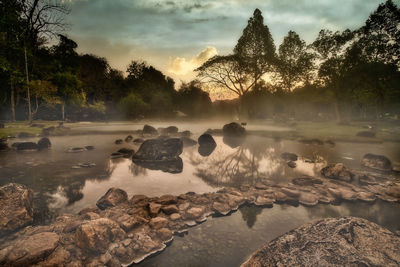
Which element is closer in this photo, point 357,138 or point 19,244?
point 19,244

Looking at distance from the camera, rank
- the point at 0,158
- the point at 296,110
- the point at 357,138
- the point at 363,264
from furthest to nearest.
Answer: the point at 296,110 → the point at 357,138 → the point at 0,158 → the point at 363,264

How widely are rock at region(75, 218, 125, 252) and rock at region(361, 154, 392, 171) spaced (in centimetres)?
1242

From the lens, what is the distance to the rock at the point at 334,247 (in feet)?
11.4

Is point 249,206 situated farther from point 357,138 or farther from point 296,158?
point 357,138

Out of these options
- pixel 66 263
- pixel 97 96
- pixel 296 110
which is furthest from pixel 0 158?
pixel 296 110

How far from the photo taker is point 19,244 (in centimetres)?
400

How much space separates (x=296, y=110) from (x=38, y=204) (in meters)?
62.3

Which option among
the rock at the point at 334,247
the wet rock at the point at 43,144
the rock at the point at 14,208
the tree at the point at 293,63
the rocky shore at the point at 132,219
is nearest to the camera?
the rock at the point at 334,247

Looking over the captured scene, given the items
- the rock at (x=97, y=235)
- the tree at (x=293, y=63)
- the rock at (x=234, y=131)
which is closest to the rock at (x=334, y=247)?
the rock at (x=97, y=235)

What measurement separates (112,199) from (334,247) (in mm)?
5886

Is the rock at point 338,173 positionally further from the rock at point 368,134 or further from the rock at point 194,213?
the rock at point 368,134

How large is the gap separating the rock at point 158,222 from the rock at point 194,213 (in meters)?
0.71

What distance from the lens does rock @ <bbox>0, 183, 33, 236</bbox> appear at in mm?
5008

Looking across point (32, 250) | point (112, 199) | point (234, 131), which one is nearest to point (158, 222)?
point (112, 199)
